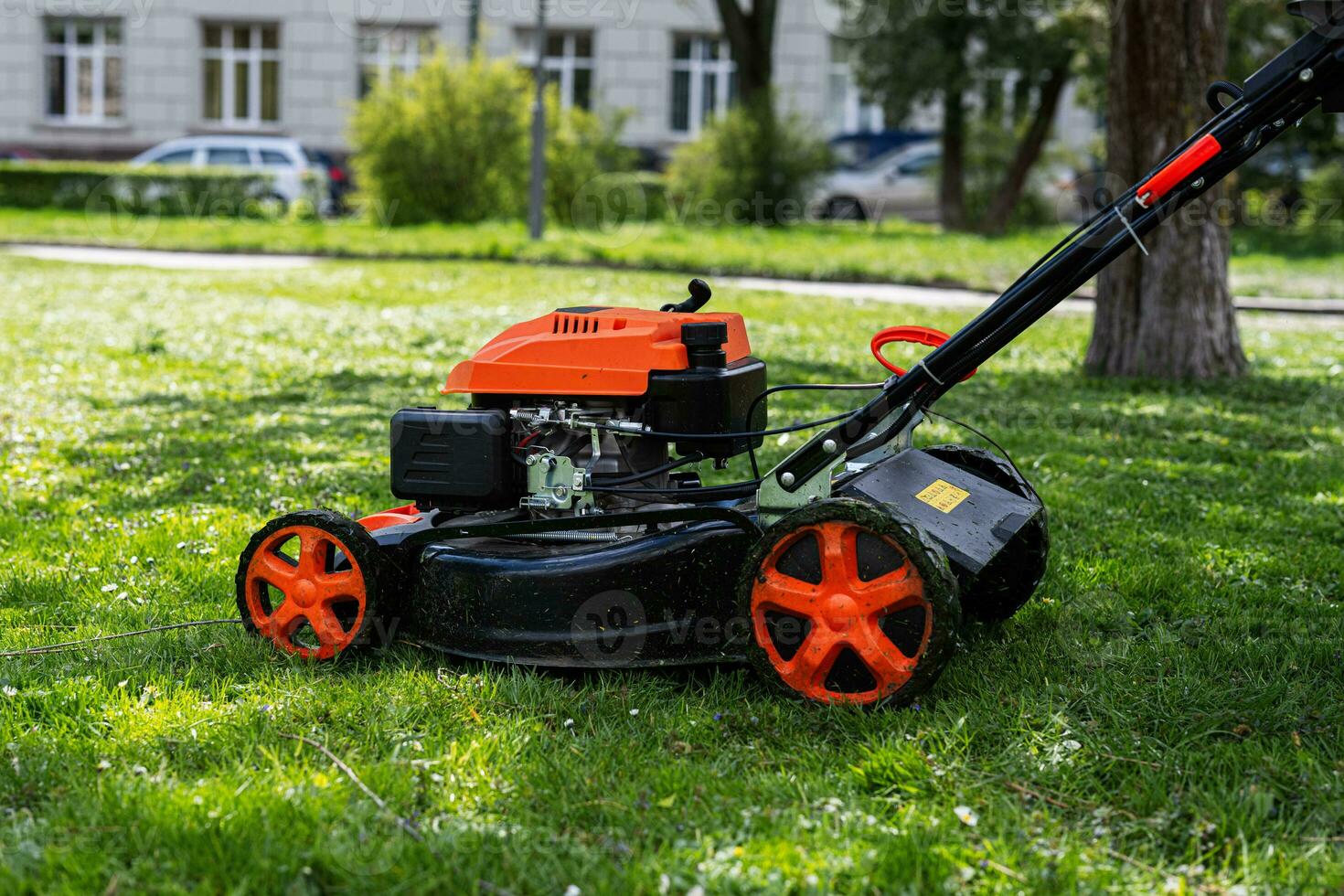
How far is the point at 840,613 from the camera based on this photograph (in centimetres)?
333

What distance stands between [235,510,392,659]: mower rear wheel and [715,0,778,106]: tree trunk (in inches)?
800

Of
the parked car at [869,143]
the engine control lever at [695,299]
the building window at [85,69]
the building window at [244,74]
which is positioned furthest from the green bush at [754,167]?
the engine control lever at [695,299]

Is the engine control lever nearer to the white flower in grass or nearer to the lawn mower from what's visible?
the lawn mower

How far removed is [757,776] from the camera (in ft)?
10.1

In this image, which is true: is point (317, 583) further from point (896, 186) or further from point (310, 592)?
point (896, 186)

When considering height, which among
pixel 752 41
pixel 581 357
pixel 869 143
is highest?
pixel 752 41

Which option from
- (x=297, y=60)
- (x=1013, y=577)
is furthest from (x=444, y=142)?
(x=1013, y=577)

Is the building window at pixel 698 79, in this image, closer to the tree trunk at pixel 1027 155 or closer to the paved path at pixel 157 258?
the tree trunk at pixel 1027 155

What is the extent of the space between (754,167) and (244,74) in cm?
1595

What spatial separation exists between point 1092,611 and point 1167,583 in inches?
17.6

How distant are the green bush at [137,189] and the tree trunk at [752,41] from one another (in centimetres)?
742

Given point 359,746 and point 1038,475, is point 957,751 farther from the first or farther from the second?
point 1038,475

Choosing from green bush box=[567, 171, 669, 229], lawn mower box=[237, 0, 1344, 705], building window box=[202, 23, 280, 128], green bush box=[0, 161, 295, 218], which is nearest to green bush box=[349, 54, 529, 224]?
green bush box=[567, 171, 669, 229]

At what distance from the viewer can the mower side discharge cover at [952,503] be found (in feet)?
12.1
